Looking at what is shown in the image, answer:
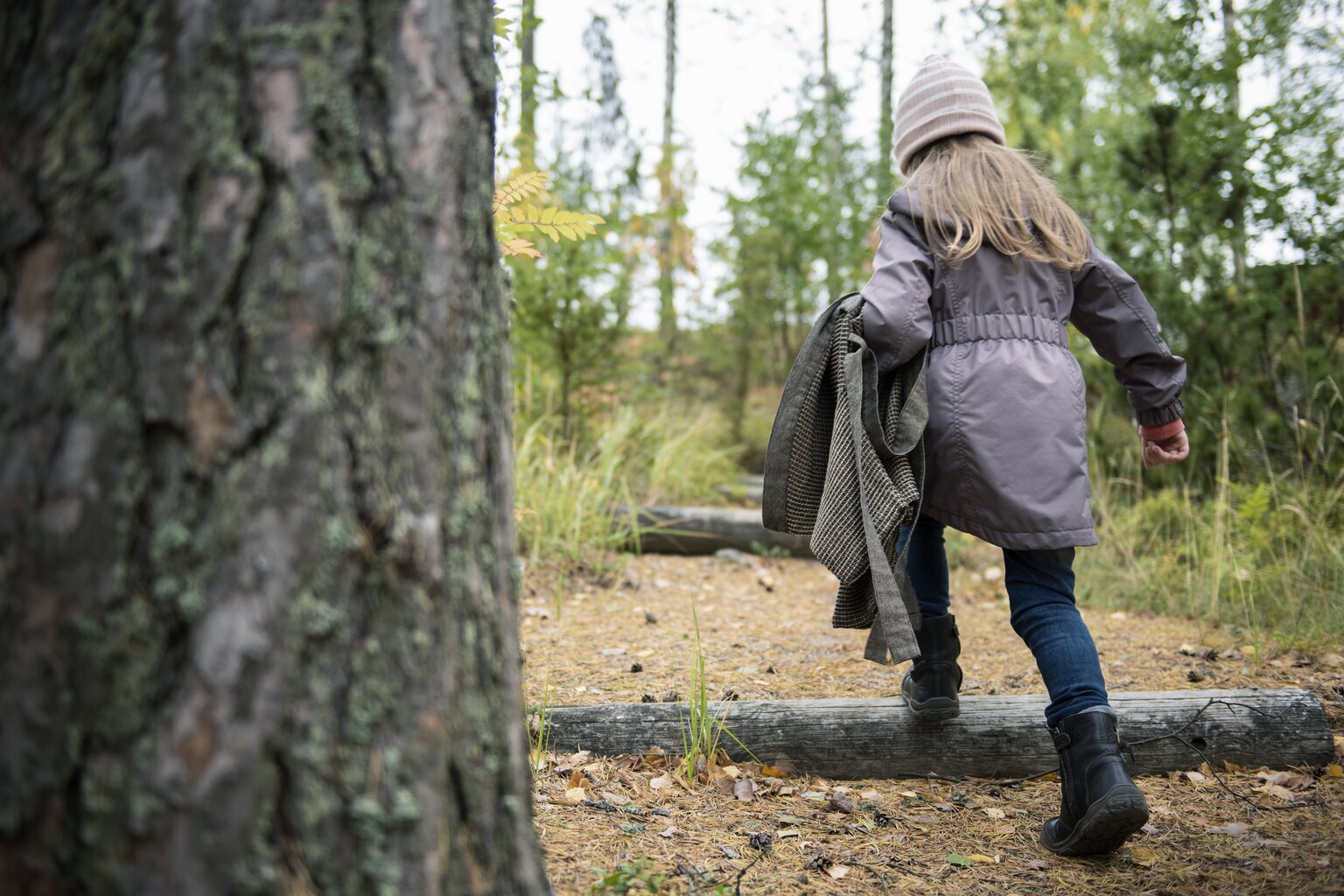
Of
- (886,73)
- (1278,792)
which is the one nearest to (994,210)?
(1278,792)

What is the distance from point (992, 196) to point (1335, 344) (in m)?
3.44

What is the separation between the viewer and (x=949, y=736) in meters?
2.47

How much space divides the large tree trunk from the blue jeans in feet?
5.02

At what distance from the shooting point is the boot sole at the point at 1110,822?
1.92 metres

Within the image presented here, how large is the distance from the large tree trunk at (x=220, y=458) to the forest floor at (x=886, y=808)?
0.79 metres

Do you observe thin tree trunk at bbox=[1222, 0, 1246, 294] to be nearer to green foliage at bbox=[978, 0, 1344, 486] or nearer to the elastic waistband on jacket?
green foliage at bbox=[978, 0, 1344, 486]

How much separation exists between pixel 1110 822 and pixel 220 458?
74.5 inches

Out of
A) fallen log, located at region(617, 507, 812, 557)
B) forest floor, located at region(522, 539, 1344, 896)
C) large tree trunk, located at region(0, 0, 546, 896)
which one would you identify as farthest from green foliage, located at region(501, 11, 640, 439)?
large tree trunk, located at region(0, 0, 546, 896)

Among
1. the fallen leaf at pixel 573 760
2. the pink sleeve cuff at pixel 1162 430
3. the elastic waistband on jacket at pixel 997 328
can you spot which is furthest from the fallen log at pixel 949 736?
the elastic waistband on jacket at pixel 997 328

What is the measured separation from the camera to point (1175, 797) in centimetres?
233

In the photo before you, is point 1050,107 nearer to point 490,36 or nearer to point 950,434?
point 950,434

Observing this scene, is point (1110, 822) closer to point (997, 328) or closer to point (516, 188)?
point (997, 328)

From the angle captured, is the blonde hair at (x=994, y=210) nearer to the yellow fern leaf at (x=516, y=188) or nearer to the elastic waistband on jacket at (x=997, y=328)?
the elastic waistband on jacket at (x=997, y=328)

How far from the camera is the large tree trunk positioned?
95cm
